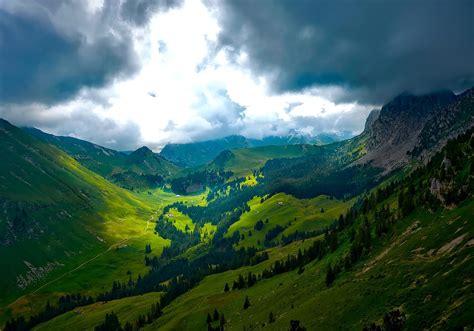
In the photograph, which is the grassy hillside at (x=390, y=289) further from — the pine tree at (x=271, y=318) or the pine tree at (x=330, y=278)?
the pine tree at (x=330, y=278)

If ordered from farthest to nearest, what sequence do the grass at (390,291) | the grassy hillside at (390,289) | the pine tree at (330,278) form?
the pine tree at (330,278) → the grassy hillside at (390,289) → the grass at (390,291)

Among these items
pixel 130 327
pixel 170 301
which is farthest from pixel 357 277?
pixel 170 301

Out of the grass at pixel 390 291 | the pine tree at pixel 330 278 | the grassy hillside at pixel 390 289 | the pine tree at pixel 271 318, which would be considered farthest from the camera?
the pine tree at pixel 330 278

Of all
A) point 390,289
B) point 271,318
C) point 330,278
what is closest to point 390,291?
point 390,289

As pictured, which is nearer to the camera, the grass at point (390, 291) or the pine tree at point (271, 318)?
the grass at point (390, 291)

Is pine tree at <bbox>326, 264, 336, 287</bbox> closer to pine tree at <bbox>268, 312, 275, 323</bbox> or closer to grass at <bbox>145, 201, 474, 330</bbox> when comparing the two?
grass at <bbox>145, 201, 474, 330</bbox>

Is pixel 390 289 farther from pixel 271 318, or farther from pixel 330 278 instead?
pixel 271 318

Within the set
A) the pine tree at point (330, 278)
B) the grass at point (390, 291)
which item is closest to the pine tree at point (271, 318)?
the grass at point (390, 291)

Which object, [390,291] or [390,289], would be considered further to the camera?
[390,289]

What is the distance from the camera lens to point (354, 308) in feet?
232

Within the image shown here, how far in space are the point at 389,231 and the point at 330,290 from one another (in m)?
32.2

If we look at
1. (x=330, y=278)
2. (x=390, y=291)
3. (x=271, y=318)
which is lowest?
(x=271, y=318)

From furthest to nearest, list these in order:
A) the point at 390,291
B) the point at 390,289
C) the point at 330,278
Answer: the point at 330,278 → the point at 390,289 → the point at 390,291

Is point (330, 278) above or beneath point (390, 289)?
beneath
